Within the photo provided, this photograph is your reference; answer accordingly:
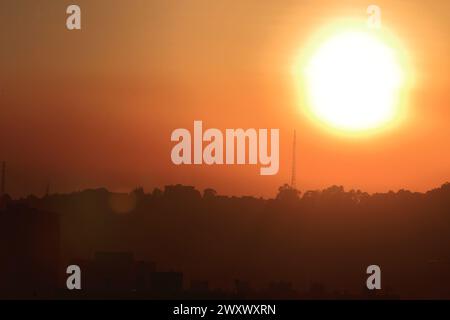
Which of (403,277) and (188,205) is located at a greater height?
(188,205)

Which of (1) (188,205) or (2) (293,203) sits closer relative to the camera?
(1) (188,205)

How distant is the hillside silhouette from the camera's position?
38.7 m

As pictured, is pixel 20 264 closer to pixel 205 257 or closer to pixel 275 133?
pixel 205 257

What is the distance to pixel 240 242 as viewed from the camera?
54.2 metres

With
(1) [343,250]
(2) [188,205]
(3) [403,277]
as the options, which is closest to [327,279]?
(1) [343,250]

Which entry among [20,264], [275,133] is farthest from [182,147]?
[20,264]

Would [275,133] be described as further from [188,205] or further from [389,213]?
[389,213]

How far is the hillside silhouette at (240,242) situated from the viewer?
3872 centimetres

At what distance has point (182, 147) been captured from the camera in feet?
47.4

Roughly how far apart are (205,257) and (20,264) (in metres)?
18.1
